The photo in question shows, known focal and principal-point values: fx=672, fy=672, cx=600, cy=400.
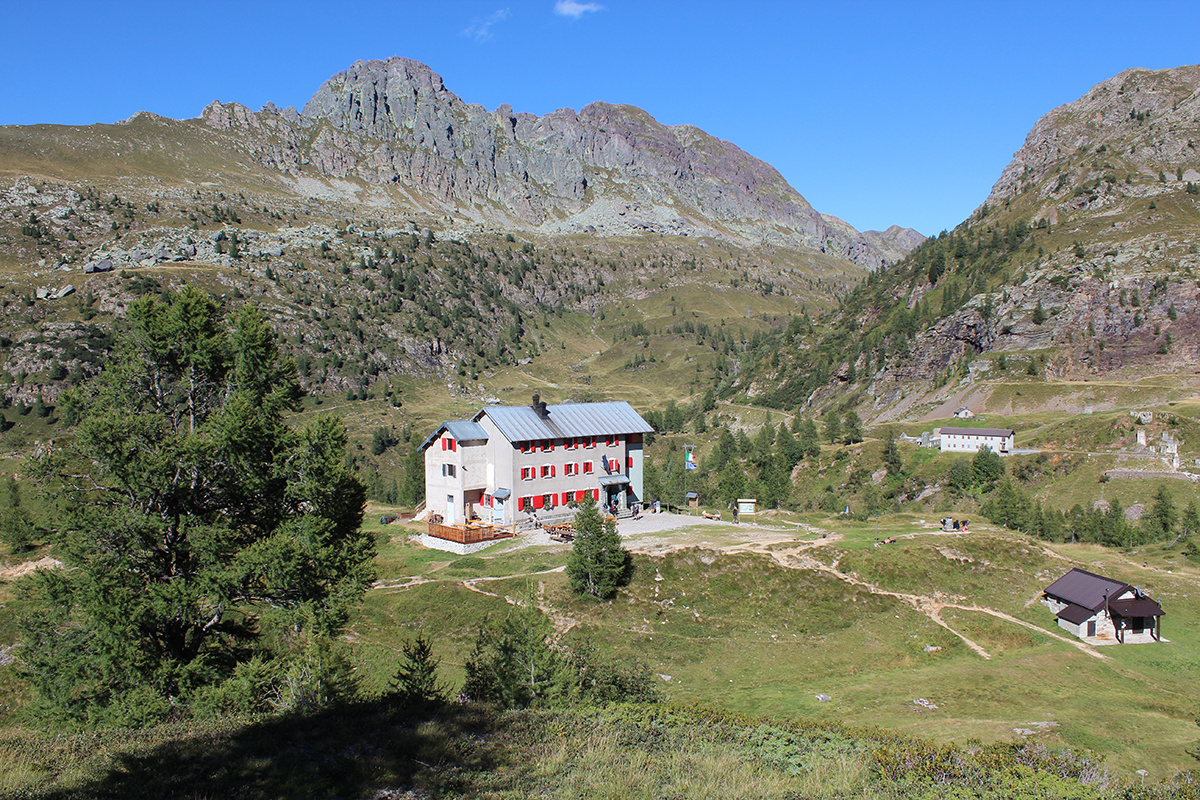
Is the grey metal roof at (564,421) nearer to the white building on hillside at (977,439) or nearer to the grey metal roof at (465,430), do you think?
the grey metal roof at (465,430)

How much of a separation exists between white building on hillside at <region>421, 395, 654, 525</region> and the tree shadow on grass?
4591 centimetres

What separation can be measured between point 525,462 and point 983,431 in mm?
93048

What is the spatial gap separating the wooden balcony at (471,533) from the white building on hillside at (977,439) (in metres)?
89.8

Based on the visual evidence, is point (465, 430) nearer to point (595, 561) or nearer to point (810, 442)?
point (595, 561)

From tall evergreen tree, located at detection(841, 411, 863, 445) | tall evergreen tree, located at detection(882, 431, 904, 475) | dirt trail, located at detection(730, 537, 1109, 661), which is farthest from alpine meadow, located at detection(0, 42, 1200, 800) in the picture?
tall evergreen tree, located at detection(841, 411, 863, 445)

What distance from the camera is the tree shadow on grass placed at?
11789mm

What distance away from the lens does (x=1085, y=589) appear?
4641 centimetres

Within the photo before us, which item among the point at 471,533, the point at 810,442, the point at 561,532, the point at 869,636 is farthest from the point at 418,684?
the point at 810,442

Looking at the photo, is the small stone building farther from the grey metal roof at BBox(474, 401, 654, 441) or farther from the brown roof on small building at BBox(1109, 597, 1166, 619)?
the grey metal roof at BBox(474, 401, 654, 441)

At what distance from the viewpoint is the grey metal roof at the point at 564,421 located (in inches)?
2459

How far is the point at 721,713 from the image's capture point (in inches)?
783

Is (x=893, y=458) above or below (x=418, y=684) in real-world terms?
below

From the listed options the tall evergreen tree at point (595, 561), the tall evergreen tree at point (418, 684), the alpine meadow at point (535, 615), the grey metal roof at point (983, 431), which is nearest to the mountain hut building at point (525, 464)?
the alpine meadow at point (535, 615)

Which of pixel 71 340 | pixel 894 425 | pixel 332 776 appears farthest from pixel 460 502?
pixel 71 340
